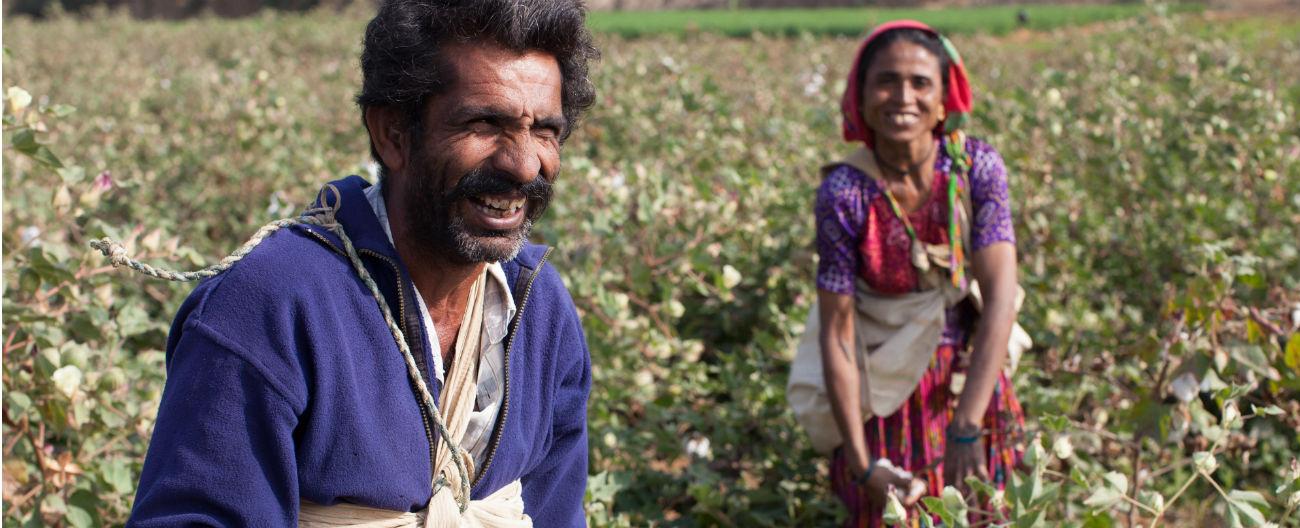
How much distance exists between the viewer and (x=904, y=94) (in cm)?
255

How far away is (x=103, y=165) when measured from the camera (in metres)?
4.68

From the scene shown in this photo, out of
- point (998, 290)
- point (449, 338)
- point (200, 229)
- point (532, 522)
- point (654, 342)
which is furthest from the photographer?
point (200, 229)

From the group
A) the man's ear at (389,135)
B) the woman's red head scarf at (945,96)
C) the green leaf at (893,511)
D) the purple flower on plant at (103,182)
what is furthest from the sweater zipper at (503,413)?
the purple flower on plant at (103,182)

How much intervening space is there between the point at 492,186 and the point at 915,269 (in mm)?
1291

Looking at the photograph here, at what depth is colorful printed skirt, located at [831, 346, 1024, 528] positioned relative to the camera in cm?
261

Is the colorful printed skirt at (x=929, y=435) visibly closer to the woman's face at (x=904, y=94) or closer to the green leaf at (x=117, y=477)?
the woman's face at (x=904, y=94)

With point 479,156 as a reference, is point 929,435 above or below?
below

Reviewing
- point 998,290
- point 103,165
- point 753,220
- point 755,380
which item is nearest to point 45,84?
point 103,165

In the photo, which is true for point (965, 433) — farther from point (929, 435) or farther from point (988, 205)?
point (988, 205)

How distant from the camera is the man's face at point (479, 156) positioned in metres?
1.52

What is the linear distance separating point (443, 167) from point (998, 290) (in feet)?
4.57

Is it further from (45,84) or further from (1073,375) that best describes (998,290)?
(45,84)

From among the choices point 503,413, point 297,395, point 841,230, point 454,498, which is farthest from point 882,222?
point 297,395

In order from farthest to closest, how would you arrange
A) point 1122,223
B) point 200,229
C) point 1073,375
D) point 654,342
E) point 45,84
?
point 45,84, point 200,229, point 1122,223, point 1073,375, point 654,342
